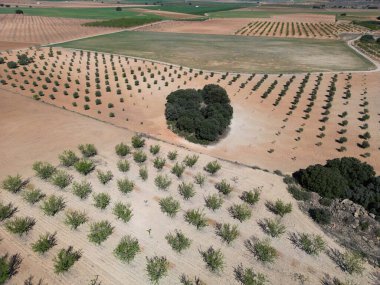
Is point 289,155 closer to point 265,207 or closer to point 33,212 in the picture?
point 265,207

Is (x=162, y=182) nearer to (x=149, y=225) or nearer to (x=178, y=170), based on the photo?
(x=178, y=170)

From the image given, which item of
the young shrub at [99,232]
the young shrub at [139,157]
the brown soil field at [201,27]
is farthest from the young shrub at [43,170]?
the brown soil field at [201,27]

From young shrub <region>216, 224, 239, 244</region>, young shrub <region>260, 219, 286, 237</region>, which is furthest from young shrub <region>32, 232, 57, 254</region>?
young shrub <region>260, 219, 286, 237</region>

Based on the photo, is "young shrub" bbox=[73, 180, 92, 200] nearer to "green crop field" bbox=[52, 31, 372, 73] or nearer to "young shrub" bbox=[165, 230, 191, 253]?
"young shrub" bbox=[165, 230, 191, 253]

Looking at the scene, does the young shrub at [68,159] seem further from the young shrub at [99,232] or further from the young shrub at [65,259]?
the young shrub at [65,259]

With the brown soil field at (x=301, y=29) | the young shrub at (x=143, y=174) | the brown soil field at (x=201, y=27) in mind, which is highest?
the young shrub at (x=143, y=174)

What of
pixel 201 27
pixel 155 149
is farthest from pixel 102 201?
pixel 201 27

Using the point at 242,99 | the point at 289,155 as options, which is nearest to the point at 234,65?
the point at 242,99
